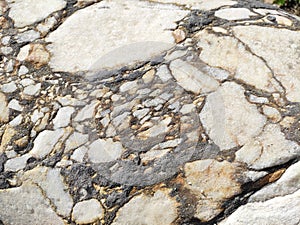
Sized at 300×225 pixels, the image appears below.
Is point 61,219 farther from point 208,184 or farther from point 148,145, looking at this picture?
point 208,184

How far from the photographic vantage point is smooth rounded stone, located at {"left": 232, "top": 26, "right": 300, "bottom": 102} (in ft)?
6.98

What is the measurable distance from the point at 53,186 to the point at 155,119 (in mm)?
435

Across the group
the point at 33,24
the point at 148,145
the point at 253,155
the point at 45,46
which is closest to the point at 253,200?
the point at 253,155

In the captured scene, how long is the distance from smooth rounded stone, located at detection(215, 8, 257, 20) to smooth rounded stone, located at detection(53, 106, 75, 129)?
0.74 m

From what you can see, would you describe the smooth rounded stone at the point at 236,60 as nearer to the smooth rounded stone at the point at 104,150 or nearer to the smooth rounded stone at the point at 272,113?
the smooth rounded stone at the point at 272,113

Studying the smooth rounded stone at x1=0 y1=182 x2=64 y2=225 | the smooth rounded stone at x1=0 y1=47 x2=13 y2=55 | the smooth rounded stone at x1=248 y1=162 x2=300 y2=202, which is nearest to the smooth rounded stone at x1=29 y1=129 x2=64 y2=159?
the smooth rounded stone at x1=0 y1=182 x2=64 y2=225

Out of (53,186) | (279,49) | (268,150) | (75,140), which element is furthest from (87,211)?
(279,49)

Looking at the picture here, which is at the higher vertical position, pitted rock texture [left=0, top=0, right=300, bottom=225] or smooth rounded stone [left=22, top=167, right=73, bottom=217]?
pitted rock texture [left=0, top=0, right=300, bottom=225]

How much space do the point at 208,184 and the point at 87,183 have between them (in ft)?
1.38

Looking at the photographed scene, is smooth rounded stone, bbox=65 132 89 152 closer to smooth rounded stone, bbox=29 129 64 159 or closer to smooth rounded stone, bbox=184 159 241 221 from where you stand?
smooth rounded stone, bbox=29 129 64 159

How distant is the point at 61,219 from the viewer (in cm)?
198

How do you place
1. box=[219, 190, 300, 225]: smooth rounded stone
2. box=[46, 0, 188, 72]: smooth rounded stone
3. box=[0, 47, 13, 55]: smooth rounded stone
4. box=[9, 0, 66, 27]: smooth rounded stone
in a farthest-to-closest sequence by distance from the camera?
box=[9, 0, 66, 27]: smooth rounded stone → box=[0, 47, 13, 55]: smooth rounded stone → box=[46, 0, 188, 72]: smooth rounded stone → box=[219, 190, 300, 225]: smooth rounded stone

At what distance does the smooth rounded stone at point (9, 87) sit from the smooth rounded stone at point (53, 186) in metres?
0.38

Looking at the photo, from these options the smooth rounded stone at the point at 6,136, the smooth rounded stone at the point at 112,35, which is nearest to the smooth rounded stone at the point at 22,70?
the smooth rounded stone at the point at 112,35
